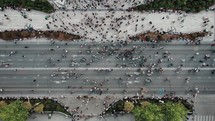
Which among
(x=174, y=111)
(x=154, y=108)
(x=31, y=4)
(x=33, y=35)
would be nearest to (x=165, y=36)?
(x=154, y=108)

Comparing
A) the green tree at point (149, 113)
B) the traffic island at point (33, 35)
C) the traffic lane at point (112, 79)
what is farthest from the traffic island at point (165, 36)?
the green tree at point (149, 113)

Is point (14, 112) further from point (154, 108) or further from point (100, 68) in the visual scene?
point (154, 108)

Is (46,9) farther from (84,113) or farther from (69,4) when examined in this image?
(84,113)

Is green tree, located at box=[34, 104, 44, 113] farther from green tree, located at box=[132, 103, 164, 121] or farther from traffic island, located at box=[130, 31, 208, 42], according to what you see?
traffic island, located at box=[130, 31, 208, 42]

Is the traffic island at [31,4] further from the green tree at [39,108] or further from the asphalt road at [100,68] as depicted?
the green tree at [39,108]

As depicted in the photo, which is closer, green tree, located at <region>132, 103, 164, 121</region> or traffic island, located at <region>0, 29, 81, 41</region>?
green tree, located at <region>132, 103, 164, 121</region>

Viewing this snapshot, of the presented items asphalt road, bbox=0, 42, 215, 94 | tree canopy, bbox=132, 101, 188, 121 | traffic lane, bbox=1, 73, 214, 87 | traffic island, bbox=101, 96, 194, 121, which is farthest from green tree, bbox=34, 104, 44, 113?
tree canopy, bbox=132, 101, 188, 121

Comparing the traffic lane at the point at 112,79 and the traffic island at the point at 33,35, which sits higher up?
the traffic island at the point at 33,35
